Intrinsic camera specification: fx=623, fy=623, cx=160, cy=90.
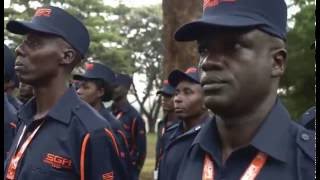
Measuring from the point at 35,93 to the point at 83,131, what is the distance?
0.50 meters

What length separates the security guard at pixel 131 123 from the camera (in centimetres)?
948

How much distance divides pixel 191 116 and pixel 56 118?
2.58 metres

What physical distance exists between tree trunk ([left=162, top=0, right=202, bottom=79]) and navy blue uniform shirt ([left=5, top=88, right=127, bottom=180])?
Answer: 4.53 meters

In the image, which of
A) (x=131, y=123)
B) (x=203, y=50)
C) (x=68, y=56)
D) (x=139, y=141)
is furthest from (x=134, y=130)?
(x=203, y=50)

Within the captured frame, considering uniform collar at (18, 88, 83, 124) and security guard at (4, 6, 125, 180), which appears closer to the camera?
security guard at (4, 6, 125, 180)

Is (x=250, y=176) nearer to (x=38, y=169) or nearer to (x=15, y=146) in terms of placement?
(x=38, y=169)

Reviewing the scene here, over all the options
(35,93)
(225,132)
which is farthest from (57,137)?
(225,132)

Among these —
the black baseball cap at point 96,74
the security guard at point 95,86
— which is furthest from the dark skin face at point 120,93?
the security guard at point 95,86

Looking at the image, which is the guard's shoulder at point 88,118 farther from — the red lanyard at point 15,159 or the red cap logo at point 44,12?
the red cap logo at point 44,12

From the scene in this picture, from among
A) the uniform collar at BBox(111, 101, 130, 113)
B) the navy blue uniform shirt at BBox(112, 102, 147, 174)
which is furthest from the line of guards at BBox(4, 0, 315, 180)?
the uniform collar at BBox(111, 101, 130, 113)

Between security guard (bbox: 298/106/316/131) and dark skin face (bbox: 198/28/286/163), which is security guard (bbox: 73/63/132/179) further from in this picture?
dark skin face (bbox: 198/28/286/163)

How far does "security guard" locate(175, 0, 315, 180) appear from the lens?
2229 mm

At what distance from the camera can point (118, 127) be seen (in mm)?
7379

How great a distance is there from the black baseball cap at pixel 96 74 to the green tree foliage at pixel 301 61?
175 inches
